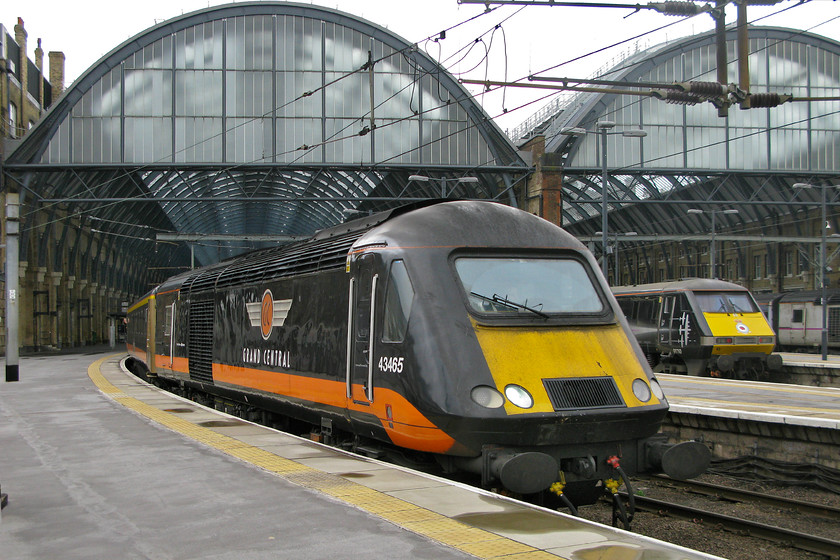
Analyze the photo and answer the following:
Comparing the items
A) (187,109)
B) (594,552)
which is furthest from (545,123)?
(594,552)

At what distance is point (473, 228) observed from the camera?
8.96 metres

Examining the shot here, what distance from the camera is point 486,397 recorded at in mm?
7672

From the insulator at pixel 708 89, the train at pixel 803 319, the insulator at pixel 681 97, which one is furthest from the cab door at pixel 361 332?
the train at pixel 803 319

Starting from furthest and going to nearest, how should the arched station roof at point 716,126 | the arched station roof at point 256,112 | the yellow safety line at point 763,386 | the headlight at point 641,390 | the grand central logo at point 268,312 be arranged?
the arched station roof at point 716,126
the arched station roof at point 256,112
the yellow safety line at point 763,386
the grand central logo at point 268,312
the headlight at point 641,390

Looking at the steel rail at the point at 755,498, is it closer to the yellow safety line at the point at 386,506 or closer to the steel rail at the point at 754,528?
the steel rail at the point at 754,528

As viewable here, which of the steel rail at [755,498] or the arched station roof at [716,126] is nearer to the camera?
Result: the steel rail at [755,498]

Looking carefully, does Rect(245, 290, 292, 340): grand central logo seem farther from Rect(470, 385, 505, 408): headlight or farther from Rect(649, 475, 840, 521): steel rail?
Rect(649, 475, 840, 521): steel rail

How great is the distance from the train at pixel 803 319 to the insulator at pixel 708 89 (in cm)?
2949

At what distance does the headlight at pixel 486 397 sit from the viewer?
25.0ft

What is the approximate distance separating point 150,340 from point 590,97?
91.7ft

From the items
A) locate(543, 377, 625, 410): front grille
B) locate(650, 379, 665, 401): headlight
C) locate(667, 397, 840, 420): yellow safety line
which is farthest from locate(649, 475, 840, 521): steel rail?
locate(543, 377, 625, 410): front grille

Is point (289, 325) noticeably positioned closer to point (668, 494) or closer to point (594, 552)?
point (668, 494)

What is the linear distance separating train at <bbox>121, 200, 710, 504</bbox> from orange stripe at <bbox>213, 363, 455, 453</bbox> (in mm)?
22

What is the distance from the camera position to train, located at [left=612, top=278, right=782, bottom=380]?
2333 cm
